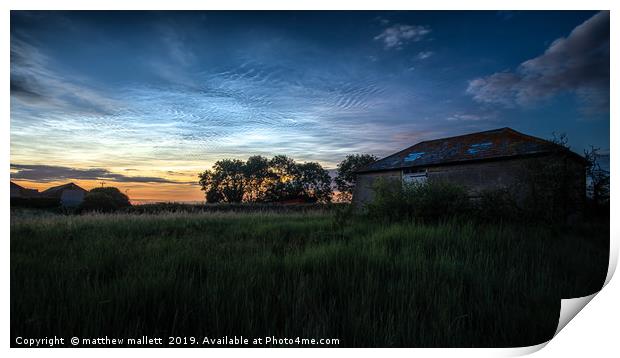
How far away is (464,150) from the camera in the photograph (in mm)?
10648

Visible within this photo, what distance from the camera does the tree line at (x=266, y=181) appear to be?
369cm

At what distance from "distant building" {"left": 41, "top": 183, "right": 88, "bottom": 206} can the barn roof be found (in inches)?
340

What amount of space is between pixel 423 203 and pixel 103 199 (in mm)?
6789

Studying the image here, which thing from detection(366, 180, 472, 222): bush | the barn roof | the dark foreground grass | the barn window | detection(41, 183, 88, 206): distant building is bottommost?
the dark foreground grass

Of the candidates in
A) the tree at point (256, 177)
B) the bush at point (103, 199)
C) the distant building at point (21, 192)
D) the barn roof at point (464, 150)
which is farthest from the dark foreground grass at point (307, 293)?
the barn roof at point (464, 150)

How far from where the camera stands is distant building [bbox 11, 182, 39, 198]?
2441 millimetres

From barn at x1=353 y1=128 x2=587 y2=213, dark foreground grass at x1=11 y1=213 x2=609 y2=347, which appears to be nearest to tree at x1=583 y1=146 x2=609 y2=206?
dark foreground grass at x1=11 y1=213 x2=609 y2=347

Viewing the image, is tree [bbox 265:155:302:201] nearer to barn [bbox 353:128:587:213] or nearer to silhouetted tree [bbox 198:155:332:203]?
silhouetted tree [bbox 198:155:332:203]

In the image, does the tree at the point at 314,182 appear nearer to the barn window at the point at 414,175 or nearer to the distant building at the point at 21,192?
the distant building at the point at 21,192

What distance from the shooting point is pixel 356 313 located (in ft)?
6.10

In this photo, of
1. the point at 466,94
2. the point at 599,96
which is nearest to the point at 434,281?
the point at 466,94

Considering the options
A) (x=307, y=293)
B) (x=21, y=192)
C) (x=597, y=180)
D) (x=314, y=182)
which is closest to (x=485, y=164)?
(x=597, y=180)

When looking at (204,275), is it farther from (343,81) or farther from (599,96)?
(599,96)

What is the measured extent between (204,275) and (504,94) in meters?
3.76
